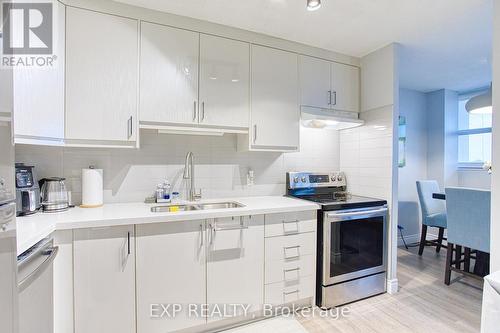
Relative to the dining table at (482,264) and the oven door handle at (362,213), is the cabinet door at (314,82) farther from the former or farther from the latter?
the dining table at (482,264)

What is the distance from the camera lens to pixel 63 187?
173cm

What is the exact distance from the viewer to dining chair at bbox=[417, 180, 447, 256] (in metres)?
3.08

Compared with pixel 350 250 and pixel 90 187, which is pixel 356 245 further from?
pixel 90 187

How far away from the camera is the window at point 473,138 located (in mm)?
3591

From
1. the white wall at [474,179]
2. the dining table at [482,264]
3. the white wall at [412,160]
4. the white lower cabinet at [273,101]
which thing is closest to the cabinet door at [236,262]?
the white lower cabinet at [273,101]

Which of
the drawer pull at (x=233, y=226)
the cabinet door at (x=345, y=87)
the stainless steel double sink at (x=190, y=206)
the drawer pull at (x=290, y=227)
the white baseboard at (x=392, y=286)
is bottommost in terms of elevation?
the white baseboard at (x=392, y=286)

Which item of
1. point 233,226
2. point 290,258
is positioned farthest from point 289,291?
point 233,226

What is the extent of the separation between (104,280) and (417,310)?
2381 millimetres

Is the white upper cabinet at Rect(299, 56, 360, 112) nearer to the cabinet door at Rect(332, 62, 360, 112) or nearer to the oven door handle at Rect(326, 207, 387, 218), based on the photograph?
the cabinet door at Rect(332, 62, 360, 112)

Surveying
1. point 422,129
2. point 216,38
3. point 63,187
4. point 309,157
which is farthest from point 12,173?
point 422,129

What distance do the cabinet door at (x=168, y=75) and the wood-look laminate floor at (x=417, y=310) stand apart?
1.91 metres

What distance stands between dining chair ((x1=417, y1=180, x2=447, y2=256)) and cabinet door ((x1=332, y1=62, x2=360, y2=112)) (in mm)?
1562

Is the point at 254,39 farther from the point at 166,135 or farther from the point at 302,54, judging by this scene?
the point at 166,135

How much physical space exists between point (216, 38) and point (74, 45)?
3.29 feet
